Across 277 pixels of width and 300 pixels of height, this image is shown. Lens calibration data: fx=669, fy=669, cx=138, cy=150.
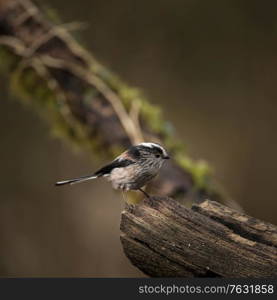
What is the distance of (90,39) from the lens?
7969 mm

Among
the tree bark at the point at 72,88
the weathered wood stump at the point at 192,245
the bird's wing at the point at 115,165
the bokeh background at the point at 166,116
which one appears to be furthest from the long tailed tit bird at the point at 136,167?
the bokeh background at the point at 166,116

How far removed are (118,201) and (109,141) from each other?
2.54 m

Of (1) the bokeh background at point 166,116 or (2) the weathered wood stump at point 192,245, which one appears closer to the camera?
(2) the weathered wood stump at point 192,245

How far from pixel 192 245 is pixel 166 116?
191 inches

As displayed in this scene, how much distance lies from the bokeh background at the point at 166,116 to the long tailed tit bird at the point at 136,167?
3732 millimetres

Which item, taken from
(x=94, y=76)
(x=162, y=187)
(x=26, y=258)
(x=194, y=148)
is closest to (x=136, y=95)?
(x=94, y=76)

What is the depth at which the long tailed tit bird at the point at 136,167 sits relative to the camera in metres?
3.72

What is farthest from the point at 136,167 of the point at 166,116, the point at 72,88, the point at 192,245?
the point at 166,116

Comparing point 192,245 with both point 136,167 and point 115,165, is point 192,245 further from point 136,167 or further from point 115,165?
point 115,165

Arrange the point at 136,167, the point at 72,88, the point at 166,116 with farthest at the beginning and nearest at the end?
1. the point at 166,116
2. the point at 72,88
3. the point at 136,167

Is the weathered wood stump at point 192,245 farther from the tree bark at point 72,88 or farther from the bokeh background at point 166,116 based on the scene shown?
the bokeh background at point 166,116

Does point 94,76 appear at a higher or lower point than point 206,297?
higher

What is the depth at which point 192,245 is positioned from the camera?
2.92 metres

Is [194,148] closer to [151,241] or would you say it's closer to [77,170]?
[77,170]
